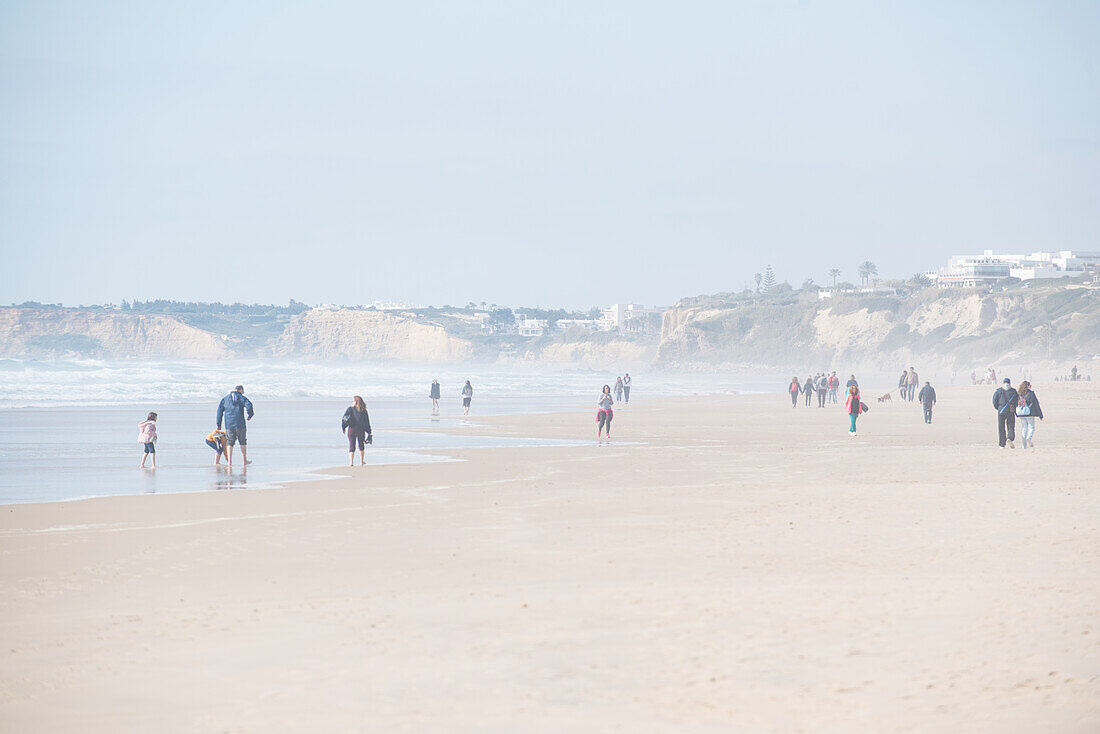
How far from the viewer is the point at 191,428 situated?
3123 centimetres

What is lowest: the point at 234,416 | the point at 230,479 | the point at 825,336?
the point at 230,479

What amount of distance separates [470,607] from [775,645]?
7.61 feet

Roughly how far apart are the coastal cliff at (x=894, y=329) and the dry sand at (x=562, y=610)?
10109cm

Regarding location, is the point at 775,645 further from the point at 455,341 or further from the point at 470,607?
the point at 455,341

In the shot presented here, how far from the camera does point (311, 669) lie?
632cm

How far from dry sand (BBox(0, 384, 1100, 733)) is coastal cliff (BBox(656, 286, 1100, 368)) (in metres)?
101

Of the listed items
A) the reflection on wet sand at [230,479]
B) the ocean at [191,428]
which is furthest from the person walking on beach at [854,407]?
the reflection on wet sand at [230,479]

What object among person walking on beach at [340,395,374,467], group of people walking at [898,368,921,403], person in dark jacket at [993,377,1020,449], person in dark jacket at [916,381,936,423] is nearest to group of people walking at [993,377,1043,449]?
person in dark jacket at [993,377,1020,449]

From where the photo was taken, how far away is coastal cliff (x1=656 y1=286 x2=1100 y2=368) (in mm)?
110963

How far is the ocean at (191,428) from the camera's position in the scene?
17688 millimetres

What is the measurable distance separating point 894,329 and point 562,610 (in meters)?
137

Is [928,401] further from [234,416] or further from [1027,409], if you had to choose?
[234,416]

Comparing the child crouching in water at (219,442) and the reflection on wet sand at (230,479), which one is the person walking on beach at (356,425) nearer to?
the reflection on wet sand at (230,479)

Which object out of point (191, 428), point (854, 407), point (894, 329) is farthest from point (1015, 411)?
point (894, 329)
